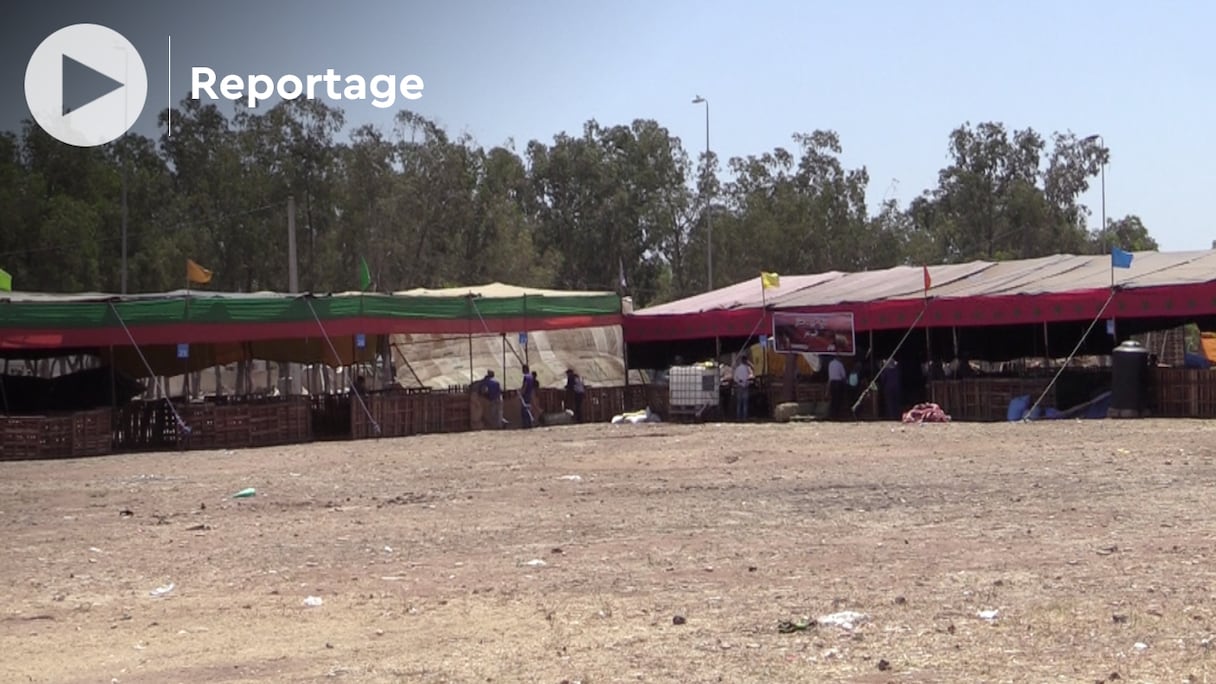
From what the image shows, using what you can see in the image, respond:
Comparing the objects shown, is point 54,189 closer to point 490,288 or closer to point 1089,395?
point 490,288

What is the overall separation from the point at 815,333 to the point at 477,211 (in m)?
32.8

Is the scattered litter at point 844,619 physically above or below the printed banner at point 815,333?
below

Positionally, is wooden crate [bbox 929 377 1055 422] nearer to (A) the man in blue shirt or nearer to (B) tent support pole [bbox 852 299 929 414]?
(B) tent support pole [bbox 852 299 929 414]

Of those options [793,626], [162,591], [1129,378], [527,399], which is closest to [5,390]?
[527,399]

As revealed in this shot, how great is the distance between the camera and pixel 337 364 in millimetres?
33812

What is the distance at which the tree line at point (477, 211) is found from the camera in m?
54.2

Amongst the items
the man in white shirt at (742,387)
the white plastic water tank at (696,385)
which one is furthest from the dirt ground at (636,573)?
the white plastic water tank at (696,385)

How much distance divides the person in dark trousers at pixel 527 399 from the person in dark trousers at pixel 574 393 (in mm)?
1285

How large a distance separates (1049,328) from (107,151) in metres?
38.3

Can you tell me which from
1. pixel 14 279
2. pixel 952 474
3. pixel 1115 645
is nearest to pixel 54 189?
pixel 14 279

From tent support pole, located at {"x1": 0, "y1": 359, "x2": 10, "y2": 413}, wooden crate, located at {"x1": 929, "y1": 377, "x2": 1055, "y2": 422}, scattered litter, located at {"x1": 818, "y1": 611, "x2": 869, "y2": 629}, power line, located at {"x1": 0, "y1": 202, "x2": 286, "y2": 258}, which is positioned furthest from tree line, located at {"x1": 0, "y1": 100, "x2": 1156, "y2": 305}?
scattered litter, located at {"x1": 818, "y1": 611, "x2": 869, "y2": 629}

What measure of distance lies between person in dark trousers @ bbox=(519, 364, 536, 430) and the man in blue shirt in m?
0.77

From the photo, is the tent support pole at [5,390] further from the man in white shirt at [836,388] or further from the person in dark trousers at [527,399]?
the man in white shirt at [836,388]

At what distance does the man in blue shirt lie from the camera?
111 feet
